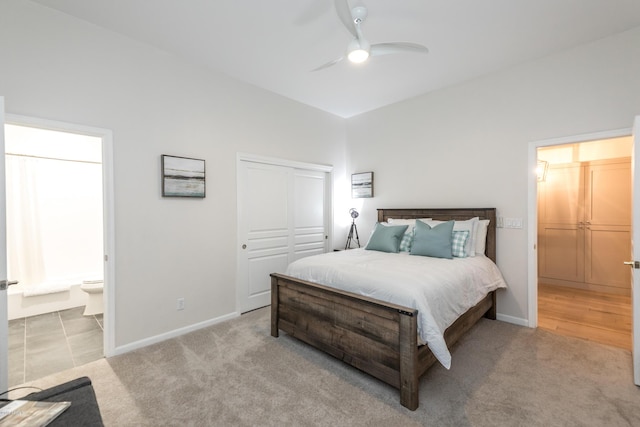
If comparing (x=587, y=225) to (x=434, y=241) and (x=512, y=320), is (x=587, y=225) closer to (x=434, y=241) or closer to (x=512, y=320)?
(x=512, y=320)

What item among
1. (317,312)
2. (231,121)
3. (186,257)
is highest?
(231,121)

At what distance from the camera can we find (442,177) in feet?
12.5

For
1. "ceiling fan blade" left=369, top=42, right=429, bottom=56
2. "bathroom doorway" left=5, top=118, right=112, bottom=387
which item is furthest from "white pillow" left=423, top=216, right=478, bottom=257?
"bathroom doorway" left=5, top=118, right=112, bottom=387

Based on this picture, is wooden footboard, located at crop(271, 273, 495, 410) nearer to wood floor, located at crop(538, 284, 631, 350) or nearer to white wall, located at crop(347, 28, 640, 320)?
wood floor, located at crop(538, 284, 631, 350)

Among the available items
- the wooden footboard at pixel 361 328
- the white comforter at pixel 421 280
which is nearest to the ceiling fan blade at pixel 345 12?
the white comforter at pixel 421 280

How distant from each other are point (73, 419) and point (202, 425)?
1.00 m

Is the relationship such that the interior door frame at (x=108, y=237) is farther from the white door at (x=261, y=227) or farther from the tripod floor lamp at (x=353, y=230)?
the tripod floor lamp at (x=353, y=230)

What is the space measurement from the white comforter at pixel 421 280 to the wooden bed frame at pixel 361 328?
3.4 inches

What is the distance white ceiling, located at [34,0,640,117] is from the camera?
88.7 inches

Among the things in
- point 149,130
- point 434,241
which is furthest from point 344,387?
point 149,130

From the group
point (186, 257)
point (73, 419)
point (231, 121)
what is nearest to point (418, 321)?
point (73, 419)

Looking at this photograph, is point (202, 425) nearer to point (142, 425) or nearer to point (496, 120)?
point (142, 425)

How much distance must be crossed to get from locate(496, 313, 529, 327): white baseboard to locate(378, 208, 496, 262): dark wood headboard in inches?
25.5

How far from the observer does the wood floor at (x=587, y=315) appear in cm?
290
